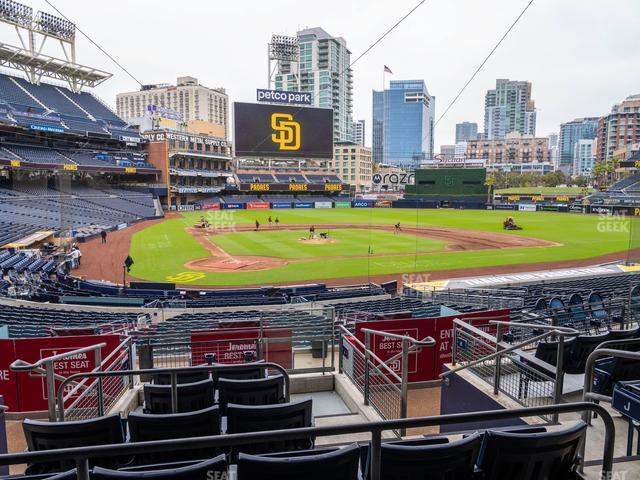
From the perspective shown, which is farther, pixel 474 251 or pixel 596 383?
pixel 474 251

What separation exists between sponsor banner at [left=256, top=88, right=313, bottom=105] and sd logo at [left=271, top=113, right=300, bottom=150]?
8.79 metres

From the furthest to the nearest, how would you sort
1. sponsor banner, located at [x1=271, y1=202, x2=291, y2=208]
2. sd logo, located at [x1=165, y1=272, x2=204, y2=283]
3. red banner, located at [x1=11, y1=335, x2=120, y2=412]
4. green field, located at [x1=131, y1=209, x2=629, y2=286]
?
sponsor banner, located at [x1=271, y1=202, x2=291, y2=208]
green field, located at [x1=131, y1=209, x2=629, y2=286]
sd logo, located at [x1=165, y1=272, x2=204, y2=283]
red banner, located at [x1=11, y1=335, x2=120, y2=412]

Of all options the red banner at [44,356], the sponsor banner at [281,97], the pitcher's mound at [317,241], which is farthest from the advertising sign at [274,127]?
the red banner at [44,356]

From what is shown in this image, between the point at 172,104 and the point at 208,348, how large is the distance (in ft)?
620

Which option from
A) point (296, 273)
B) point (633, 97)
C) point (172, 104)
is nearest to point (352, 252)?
point (296, 273)

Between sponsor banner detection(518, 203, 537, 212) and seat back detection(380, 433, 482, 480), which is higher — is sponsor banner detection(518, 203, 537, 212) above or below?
above

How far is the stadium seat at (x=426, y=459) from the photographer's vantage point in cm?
309

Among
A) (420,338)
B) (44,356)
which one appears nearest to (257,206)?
(420,338)

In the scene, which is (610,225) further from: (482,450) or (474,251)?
(482,450)

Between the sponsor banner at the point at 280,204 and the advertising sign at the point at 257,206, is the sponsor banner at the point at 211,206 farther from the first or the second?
the sponsor banner at the point at 280,204

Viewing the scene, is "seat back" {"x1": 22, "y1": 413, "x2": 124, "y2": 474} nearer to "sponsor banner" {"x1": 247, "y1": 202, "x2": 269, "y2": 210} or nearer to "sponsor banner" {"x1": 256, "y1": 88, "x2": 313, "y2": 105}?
"sponsor banner" {"x1": 256, "y1": 88, "x2": 313, "y2": 105}

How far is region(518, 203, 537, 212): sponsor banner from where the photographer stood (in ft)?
256

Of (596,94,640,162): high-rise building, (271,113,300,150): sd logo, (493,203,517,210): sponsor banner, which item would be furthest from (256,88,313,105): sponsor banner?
(596,94,640,162): high-rise building

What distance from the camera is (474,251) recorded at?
33.9 metres
